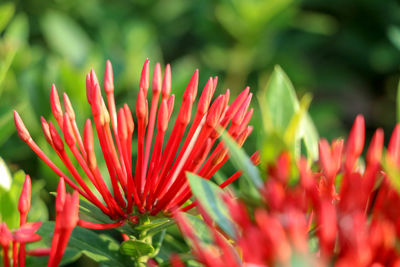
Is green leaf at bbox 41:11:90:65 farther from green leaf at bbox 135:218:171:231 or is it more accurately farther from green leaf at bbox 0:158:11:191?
green leaf at bbox 135:218:171:231

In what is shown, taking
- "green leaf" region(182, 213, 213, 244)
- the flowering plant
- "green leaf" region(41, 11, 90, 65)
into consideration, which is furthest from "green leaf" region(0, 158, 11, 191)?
"green leaf" region(41, 11, 90, 65)

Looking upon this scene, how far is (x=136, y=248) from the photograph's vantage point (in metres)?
0.74

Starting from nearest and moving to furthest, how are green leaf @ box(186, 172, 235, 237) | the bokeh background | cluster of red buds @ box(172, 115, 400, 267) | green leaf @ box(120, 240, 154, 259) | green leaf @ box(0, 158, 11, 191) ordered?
cluster of red buds @ box(172, 115, 400, 267)
green leaf @ box(186, 172, 235, 237)
green leaf @ box(120, 240, 154, 259)
green leaf @ box(0, 158, 11, 191)
the bokeh background

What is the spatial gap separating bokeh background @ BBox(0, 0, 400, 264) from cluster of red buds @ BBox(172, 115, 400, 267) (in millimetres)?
765

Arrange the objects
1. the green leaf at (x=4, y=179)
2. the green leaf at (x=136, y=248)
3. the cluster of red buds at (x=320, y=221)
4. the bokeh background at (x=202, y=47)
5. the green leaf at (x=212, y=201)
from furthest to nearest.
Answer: the bokeh background at (x=202, y=47) < the green leaf at (x=4, y=179) < the green leaf at (x=136, y=248) < the green leaf at (x=212, y=201) < the cluster of red buds at (x=320, y=221)

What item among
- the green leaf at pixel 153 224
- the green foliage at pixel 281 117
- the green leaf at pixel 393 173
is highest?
the green foliage at pixel 281 117

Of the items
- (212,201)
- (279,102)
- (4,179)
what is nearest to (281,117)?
(279,102)

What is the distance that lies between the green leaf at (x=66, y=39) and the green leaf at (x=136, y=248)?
3.66ft

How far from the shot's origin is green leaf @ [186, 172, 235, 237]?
2.03 ft

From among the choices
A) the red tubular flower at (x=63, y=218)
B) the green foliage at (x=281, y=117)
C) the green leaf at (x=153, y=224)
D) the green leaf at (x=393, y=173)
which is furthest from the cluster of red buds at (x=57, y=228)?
the green leaf at (x=393, y=173)

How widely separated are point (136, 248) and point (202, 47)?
1.61 metres

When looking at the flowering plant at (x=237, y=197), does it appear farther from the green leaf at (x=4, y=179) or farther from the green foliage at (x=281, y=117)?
the green leaf at (x=4, y=179)

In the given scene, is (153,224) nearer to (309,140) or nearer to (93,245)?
(93,245)

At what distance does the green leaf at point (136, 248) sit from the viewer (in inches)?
28.7
